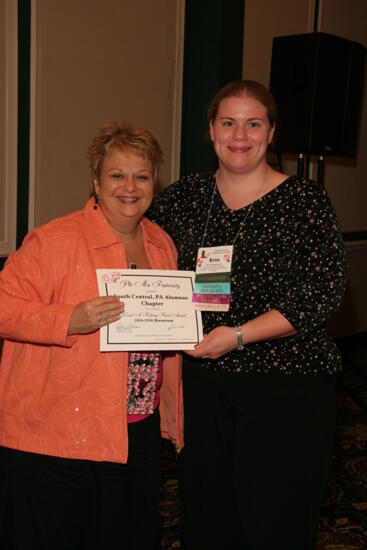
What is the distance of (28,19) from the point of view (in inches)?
137

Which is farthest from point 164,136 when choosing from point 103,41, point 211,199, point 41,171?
point 211,199

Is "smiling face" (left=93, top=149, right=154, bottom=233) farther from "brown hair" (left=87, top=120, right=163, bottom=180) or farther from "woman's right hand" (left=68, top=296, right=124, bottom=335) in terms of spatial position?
"woman's right hand" (left=68, top=296, right=124, bottom=335)

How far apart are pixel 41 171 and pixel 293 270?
208cm

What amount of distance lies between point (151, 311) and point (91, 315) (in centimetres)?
22

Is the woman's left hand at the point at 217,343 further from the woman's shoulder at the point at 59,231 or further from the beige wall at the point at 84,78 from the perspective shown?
the beige wall at the point at 84,78

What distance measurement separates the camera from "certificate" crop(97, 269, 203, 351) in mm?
1891

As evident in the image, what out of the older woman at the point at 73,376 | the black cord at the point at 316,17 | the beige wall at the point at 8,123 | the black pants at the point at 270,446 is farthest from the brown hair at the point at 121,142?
the black cord at the point at 316,17

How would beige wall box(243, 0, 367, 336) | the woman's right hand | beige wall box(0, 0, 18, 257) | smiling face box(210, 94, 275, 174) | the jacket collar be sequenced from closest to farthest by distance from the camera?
the woman's right hand, the jacket collar, smiling face box(210, 94, 275, 174), beige wall box(0, 0, 18, 257), beige wall box(243, 0, 367, 336)

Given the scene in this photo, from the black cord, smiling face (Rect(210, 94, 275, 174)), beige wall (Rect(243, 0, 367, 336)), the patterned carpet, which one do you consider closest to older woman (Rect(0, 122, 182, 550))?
smiling face (Rect(210, 94, 275, 174))

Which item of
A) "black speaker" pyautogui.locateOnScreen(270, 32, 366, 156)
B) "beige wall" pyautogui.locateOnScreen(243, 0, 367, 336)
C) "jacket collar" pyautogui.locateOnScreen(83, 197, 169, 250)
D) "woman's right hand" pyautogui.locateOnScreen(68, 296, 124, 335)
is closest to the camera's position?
"woman's right hand" pyautogui.locateOnScreen(68, 296, 124, 335)

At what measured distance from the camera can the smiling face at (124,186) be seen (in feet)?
6.44

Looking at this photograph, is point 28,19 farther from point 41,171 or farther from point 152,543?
Answer: point 152,543

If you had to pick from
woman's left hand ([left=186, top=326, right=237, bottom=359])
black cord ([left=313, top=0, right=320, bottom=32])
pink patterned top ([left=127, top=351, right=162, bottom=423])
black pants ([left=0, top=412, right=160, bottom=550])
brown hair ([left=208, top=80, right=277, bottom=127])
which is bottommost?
black pants ([left=0, top=412, right=160, bottom=550])

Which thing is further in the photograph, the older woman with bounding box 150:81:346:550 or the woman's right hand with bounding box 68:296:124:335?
the older woman with bounding box 150:81:346:550
